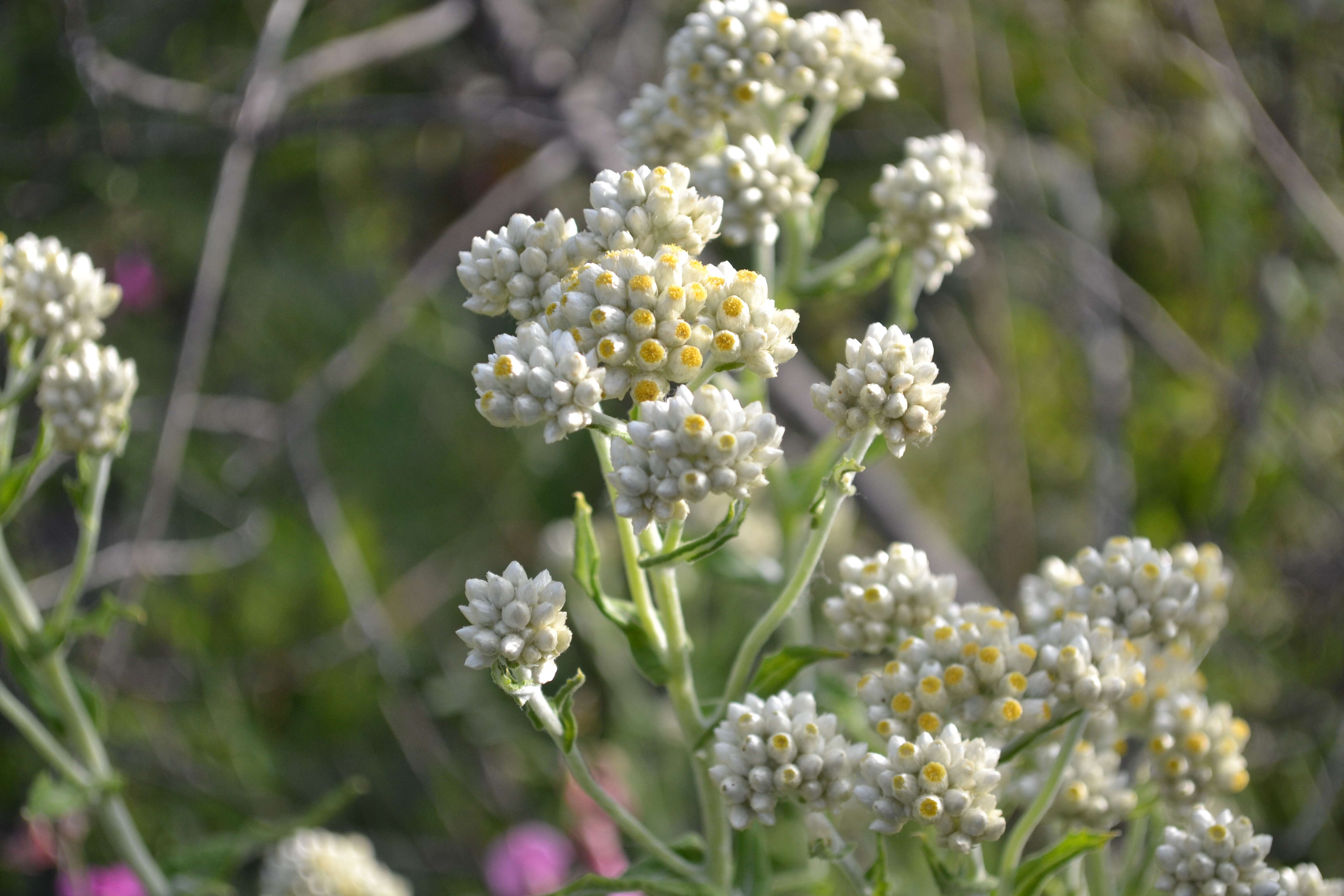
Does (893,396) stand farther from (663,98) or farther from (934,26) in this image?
(934,26)

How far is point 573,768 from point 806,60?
98 centimetres

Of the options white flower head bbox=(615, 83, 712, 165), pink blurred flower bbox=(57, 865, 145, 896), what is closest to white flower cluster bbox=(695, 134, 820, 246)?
white flower head bbox=(615, 83, 712, 165)

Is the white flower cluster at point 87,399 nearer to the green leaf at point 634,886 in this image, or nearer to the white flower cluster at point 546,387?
the white flower cluster at point 546,387

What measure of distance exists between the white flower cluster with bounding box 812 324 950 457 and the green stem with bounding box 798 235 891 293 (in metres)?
0.52

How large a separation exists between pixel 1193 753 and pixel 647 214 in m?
0.91

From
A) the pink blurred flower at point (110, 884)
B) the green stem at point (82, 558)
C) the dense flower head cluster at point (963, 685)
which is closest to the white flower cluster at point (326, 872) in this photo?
the pink blurred flower at point (110, 884)

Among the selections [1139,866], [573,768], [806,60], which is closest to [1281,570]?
[1139,866]

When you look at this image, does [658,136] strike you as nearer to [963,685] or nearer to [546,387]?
[546,387]

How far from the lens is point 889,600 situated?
1235mm

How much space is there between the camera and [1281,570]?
2.64 m

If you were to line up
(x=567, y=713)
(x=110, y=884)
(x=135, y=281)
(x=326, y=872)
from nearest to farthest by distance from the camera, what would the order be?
(x=567, y=713) < (x=326, y=872) < (x=110, y=884) < (x=135, y=281)

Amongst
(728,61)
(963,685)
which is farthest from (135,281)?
(963,685)

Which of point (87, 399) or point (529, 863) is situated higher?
point (87, 399)

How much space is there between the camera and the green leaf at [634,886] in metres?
1.09
